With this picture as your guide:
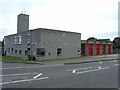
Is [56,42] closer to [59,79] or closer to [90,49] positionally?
[90,49]

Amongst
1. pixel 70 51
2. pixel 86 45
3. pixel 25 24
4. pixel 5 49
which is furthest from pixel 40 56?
pixel 5 49

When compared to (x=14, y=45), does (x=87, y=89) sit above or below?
below

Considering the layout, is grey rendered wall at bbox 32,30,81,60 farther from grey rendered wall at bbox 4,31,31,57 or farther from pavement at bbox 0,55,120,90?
pavement at bbox 0,55,120,90

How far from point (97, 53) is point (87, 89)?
50.1 metres

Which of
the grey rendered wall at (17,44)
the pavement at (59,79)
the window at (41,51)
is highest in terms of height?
the grey rendered wall at (17,44)

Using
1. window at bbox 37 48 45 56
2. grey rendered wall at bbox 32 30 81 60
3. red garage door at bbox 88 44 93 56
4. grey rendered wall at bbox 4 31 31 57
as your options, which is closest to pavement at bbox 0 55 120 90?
window at bbox 37 48 45 56

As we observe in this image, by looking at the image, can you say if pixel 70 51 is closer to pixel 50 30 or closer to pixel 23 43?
pixel 50 30

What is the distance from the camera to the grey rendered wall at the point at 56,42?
1476 inches

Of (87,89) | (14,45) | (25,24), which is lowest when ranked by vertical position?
(87,89)

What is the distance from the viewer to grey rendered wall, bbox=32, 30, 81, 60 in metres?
37.5

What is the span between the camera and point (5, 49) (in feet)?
190

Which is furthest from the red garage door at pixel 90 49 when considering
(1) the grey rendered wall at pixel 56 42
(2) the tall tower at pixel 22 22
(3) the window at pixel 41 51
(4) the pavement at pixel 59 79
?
(4) the pavement at pixel 59 79

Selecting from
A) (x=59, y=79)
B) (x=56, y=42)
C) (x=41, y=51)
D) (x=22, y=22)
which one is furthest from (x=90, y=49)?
(x=59, y=79)

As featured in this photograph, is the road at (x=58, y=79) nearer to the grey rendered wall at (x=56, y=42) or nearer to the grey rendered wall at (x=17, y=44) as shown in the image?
the grey rendered wall at (x=56, y=42)
